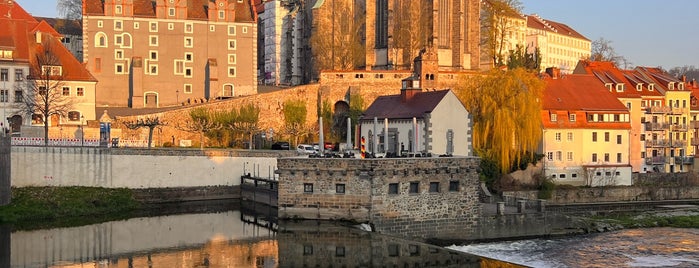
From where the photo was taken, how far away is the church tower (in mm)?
83812

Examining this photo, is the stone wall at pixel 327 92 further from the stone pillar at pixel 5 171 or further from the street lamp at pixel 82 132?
the stone pillar at pixel 5 171

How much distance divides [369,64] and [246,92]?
1266cm

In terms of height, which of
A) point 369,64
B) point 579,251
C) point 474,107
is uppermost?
point 369,64

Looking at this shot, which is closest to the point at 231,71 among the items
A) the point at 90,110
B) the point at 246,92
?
the point at 246,92

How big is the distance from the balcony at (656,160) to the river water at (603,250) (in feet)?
111

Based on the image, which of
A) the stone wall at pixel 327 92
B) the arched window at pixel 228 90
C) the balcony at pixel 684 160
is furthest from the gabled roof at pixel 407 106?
the balcony at pixel 684 160

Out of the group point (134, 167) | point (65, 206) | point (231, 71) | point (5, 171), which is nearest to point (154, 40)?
point (231, 71)

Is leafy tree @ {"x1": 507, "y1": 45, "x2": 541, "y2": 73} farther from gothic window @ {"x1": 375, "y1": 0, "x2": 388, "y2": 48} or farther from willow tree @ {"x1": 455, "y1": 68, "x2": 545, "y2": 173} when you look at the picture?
willow tree @ {"x1": 455, "y1": 68, "x2": 545, "y2": 173}

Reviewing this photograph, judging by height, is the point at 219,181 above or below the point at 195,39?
below

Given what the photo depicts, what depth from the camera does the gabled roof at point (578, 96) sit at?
67.9m

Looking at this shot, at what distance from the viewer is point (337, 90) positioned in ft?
252

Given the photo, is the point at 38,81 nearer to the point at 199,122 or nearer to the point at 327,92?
the point at 199,122

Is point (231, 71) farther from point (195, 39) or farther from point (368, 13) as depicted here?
point (368, 13)

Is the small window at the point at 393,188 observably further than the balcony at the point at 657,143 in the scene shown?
No
